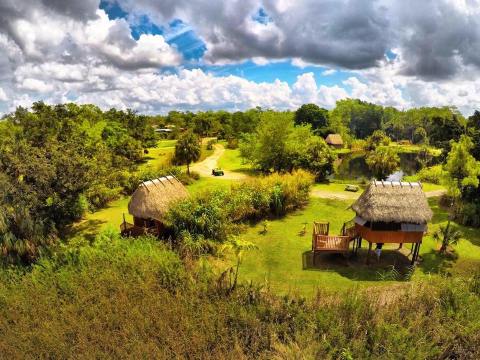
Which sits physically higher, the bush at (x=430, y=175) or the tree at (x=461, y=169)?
the tree at (x=461, y=169)

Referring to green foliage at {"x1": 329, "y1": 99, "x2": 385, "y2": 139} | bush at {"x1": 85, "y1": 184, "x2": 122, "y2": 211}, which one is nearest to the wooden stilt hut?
bush at {"x1": 85, "y1": 184, "x2": 122, "y2": 211}

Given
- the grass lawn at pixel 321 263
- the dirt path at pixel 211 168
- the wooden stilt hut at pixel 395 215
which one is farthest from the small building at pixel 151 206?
the dirt path at pixel 211 168

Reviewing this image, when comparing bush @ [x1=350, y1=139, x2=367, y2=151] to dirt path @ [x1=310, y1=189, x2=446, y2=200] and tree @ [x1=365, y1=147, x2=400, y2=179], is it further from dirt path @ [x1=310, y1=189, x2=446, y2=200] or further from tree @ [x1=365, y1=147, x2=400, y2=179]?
dirt path @ [x1=310, y1=189, x2=446, y2=200]

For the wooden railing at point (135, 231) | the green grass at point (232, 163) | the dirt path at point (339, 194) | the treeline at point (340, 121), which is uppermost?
the treeline at point (340, 121)

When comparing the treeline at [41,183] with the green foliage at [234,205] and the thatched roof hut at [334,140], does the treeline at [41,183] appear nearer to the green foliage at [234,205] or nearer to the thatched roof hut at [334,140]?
the green foliage at [234,205]

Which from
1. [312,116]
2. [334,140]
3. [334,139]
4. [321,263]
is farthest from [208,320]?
[312,116]

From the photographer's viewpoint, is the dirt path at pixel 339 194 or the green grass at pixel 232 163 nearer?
the dirt path at pixel 339 194

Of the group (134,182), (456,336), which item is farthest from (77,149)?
(456,336)
